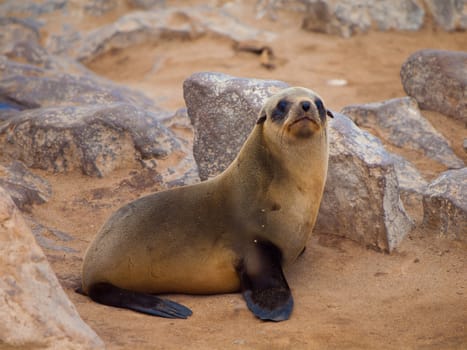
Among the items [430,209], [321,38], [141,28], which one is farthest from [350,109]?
[141,28]

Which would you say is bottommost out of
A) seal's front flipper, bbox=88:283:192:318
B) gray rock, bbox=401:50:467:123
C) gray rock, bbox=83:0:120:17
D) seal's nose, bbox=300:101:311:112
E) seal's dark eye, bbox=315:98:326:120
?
gray rock, bbox=83:0:120:17

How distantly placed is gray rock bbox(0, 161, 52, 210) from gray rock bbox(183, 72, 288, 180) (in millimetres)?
1291

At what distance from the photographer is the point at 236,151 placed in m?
5.68

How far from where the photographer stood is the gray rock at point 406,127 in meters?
6.46

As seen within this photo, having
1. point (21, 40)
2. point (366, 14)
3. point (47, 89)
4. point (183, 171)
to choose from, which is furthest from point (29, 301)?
point (366, 14)

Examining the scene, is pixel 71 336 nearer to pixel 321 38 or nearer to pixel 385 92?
pixel 385 92

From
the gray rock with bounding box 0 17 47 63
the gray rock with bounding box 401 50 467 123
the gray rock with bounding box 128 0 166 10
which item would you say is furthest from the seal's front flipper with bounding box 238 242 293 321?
the gray rock with bounding box 128 0 166 10

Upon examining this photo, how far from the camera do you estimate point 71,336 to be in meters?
3.27

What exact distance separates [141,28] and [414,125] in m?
6.52

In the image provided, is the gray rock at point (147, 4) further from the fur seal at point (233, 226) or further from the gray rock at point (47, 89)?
the fur seal at point (233, 226)

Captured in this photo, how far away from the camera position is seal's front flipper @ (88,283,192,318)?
424 cm

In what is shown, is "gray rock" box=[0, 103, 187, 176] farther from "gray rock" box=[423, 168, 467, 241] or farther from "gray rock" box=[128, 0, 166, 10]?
"gray rock" box=[128, 0, 166, 10]

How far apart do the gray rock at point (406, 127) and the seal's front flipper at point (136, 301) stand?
3.06 meters

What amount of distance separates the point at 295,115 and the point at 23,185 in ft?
8.26
